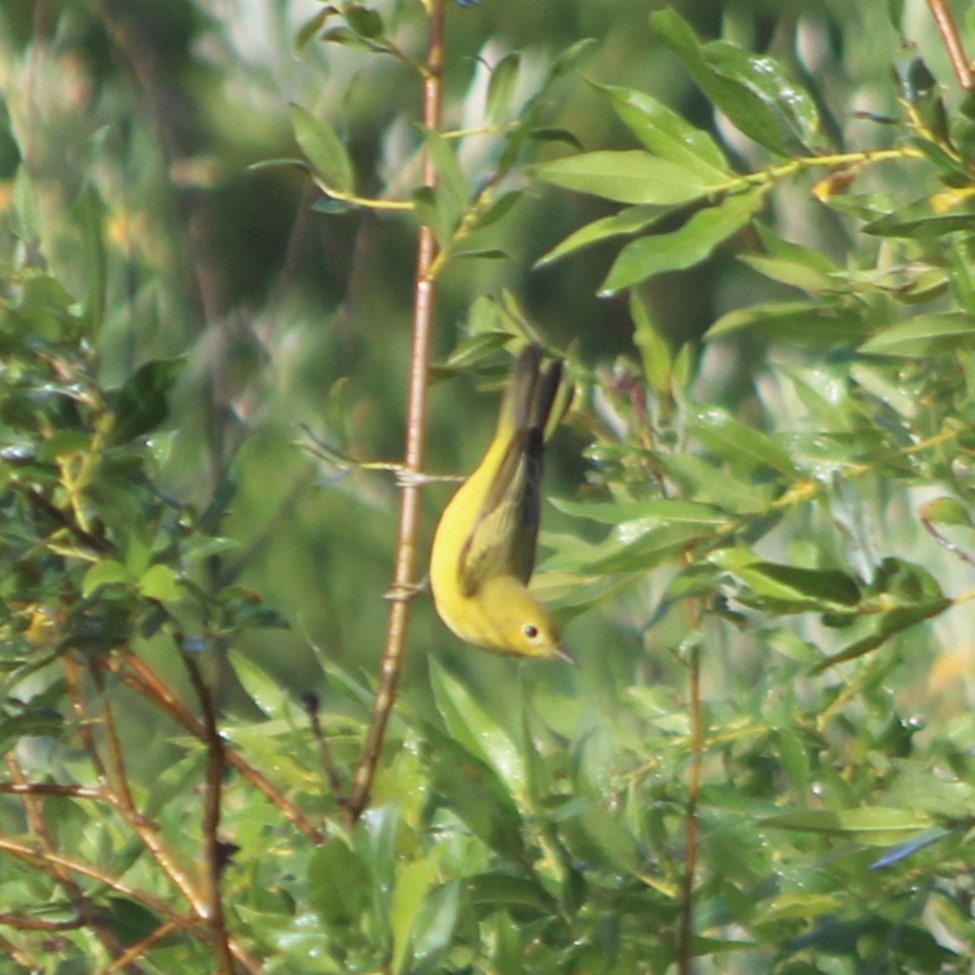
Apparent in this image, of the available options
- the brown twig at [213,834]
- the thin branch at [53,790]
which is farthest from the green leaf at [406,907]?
the thin branch at [53,790]

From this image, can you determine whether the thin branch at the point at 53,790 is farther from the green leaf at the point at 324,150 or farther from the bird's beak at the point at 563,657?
the bird's beak at the point at 563,657

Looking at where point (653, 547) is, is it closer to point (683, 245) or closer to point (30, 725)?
point (683, 245)

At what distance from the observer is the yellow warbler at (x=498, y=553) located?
5.68ft

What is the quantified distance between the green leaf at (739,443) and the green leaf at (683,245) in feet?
0.41

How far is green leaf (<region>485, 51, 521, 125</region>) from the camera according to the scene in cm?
100

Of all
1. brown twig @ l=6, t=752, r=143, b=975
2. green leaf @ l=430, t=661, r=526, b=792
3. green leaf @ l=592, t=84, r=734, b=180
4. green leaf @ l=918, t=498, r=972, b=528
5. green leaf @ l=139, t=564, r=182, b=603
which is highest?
green leaf @ l=592, t=84, r=734, b=180

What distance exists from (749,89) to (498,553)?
3.54 ft

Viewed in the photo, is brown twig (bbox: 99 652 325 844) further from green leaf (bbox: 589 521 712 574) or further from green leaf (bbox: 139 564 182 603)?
green leaf (bbox: 589 521 712 574)

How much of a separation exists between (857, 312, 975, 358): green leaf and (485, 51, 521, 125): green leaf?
0.98 ft

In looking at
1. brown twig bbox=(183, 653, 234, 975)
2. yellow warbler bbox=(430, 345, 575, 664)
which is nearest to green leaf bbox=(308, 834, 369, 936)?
brown twig bbox=(183, 653, 234, 975)

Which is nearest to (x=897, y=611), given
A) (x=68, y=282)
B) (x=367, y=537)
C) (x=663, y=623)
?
(x=68, y=282)

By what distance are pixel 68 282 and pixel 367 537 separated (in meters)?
1.15

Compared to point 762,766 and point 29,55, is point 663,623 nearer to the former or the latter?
point 762,766

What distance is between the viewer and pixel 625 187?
90cm
